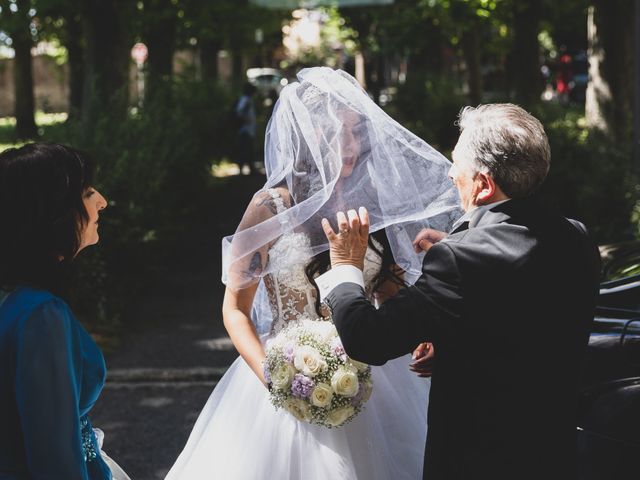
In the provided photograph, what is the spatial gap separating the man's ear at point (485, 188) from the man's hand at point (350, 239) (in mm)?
368

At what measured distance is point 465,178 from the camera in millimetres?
2484

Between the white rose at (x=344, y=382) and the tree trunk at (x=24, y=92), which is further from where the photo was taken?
the tree trunk at (x=24, y=92)

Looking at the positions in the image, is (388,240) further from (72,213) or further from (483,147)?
(72,213)

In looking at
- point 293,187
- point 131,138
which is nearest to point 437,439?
point 293,187

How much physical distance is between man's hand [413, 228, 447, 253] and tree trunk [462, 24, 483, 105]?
19734mm

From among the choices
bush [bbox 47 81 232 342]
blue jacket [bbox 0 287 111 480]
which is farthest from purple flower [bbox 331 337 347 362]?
bush [bbox 47 81 232 342]

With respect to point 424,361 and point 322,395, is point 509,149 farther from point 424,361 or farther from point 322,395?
point 322,395

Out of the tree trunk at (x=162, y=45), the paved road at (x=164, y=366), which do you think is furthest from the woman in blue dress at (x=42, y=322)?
the tree trunk at (x=162, y=45)

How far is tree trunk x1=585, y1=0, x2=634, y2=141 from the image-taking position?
12398 millimetres

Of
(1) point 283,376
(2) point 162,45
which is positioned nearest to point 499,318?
(1) point 283,376

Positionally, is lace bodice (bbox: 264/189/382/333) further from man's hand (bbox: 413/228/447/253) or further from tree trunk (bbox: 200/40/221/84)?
tree trunk (bbox: 200/40/221/84)

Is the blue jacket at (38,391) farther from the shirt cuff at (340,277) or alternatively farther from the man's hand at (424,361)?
the man's hand at (424,361)

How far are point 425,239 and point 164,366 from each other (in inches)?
180

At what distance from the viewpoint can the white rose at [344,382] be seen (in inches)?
110
